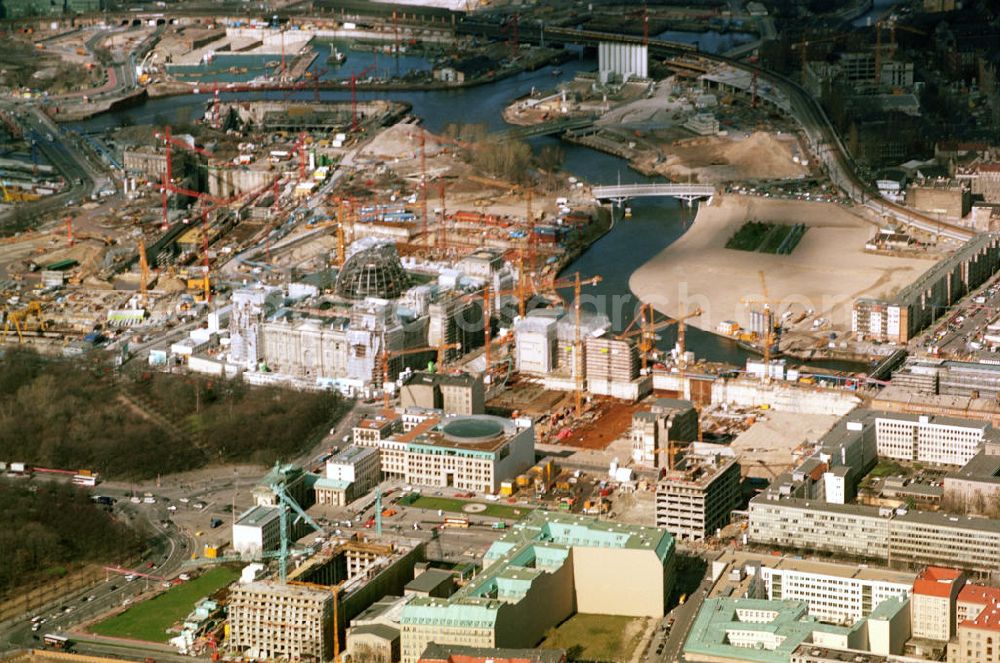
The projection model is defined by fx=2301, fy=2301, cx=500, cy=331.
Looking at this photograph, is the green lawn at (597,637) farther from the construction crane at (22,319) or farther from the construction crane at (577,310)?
the construction crane at (22,319)

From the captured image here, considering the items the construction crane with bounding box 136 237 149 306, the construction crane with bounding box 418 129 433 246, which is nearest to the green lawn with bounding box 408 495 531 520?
the construction crane with bounding box 136 237 149 306

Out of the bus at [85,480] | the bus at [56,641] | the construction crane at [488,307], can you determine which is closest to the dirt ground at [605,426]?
the construction crane at [488,307]

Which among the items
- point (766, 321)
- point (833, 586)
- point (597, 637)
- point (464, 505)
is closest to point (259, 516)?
point (464, 505)

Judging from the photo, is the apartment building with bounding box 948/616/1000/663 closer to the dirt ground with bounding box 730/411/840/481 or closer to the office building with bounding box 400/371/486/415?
the dirt ground with bounding box 730/411/840/481

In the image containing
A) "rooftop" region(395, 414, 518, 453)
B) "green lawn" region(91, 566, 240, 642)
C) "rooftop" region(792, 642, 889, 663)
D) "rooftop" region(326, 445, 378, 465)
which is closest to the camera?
"rooftop" region(792, 642, 889, 663)

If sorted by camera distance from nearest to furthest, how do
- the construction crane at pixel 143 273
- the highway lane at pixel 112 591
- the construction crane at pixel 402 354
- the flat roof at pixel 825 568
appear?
the flat roof at pixel 825 568 → the highway lane at pixel 112 591 → the construction crane at pixel 402 354 → the construction crane at pixel 143 273

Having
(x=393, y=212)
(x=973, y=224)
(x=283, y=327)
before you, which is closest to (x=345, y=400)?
(x=283, y=327)

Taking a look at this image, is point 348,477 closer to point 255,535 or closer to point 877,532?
point 255,535
